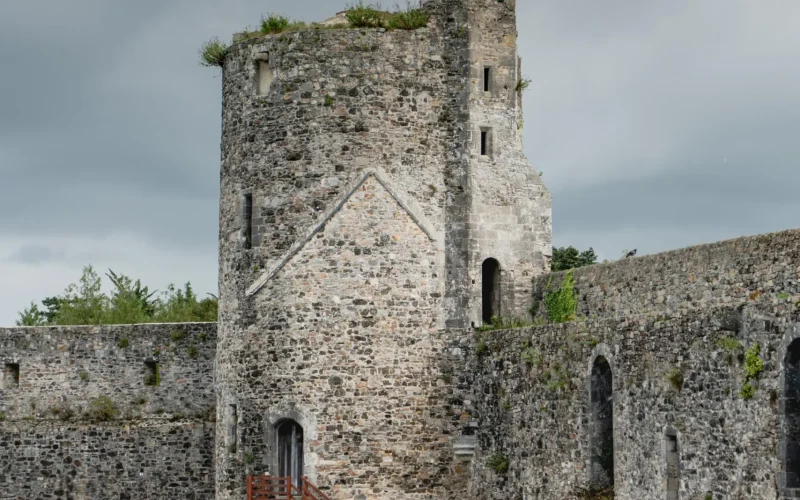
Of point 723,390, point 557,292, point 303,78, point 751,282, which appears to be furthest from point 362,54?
point 723,390

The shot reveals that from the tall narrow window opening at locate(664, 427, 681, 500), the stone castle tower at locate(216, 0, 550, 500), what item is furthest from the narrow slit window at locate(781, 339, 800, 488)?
the stone castle tower at locate(216, 0, 550, 500)

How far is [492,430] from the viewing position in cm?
3011

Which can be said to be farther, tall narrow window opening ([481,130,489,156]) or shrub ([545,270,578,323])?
tall narrow window opening ([481,130,489,156])

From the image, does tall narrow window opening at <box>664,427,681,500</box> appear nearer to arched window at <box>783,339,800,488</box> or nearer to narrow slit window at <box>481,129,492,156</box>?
arched window at <box>783,339,800,488</box>

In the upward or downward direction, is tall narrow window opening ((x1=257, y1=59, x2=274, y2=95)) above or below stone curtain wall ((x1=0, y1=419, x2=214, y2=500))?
above

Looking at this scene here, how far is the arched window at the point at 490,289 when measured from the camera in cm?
3222

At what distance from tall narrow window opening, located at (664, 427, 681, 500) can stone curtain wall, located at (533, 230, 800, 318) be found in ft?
8.54

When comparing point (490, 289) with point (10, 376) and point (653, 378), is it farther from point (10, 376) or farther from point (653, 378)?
point (10, 376)

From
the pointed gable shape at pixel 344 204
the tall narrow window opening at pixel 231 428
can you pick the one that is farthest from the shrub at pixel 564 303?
the tall narrow window opening at pixel 231 428

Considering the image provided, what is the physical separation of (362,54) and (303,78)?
126 cm

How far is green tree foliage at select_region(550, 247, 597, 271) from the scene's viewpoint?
40969 mm

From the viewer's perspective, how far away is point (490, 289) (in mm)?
32375

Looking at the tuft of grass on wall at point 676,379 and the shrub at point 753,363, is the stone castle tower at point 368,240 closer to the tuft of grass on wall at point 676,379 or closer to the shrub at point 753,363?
the tuft of grass on wall at point 676,379

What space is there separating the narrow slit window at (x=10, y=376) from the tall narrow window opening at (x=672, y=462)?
65.1 feet
